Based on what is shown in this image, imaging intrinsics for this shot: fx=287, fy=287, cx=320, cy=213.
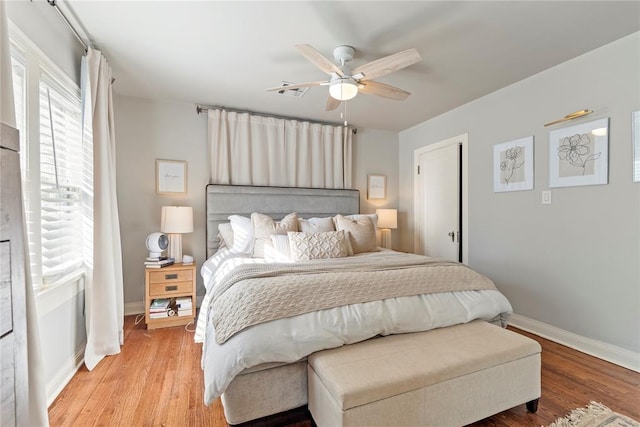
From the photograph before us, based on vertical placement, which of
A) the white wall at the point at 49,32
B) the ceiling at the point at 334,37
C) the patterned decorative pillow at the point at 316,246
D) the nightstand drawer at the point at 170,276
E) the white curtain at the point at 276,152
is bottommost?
the nightstand drawer at the point at 170,276

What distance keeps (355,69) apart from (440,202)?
7.90 ft

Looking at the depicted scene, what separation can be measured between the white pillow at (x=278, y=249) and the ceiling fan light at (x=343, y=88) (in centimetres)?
139

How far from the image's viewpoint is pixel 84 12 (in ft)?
6.28

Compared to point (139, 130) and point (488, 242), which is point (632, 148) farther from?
point (139, 130)

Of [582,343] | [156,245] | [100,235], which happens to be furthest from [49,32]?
[582,343]

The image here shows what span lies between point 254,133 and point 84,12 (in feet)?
6.56

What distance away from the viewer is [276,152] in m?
3.87

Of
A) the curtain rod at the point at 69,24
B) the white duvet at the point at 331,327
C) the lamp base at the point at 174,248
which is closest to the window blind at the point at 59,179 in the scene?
the curtain rod at the point at 69,24

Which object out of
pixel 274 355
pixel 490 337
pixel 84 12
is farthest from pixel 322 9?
pixel 490 337

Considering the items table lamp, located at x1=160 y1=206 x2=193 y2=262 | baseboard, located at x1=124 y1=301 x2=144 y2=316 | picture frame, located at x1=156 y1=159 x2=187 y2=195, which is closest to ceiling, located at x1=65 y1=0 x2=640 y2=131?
picture frame, located at x1=156 y1=159 x2=187 y2=195

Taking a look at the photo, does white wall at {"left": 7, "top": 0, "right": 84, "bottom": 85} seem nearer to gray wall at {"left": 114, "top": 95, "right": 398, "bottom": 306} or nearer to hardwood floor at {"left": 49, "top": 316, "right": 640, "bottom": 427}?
gray wall at {"left": 114, "top": 95, "right": 398, "bottom": 306}

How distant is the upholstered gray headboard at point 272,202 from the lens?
346 centimetres

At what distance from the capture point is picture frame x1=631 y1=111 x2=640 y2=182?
212cm

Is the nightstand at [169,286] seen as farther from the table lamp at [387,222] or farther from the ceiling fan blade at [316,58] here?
the table lamp at [387,222]
